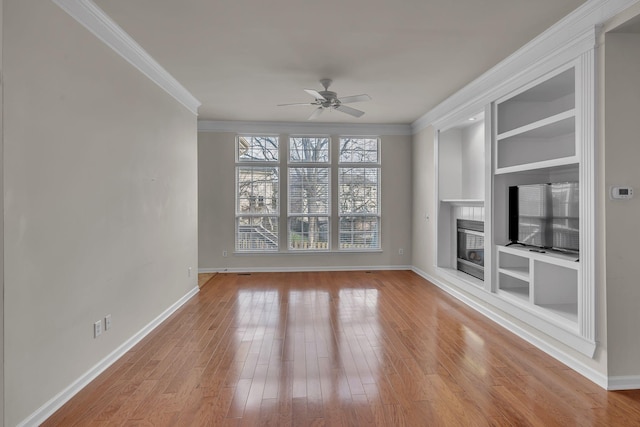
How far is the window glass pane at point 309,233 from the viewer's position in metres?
6.93

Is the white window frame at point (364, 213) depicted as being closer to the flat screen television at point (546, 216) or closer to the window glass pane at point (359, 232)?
the window glass pane at point (359, 232)

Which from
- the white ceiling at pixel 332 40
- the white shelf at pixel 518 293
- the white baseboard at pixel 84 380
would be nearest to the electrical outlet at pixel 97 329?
the white baseboard at pixel 84 380

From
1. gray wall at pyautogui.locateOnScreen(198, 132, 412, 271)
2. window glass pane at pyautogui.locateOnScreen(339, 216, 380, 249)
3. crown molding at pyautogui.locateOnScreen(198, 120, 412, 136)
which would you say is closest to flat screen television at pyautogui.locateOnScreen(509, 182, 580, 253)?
gray wall at pyautogui.locateOnScreen(198, 132, 412, 271)

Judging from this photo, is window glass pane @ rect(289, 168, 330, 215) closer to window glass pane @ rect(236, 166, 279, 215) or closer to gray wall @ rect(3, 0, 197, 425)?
window glass pane @ rect(236, 166, 279, 215)

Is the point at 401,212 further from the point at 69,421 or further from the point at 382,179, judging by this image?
the point at 69,421

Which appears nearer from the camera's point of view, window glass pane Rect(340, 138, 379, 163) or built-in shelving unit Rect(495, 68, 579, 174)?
built-in shelving unit Rect(495, 68, 579, 174)

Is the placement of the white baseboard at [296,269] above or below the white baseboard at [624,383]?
above

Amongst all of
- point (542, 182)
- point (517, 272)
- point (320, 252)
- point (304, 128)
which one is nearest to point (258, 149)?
point (304, 128)

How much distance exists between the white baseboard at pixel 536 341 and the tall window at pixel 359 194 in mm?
2080

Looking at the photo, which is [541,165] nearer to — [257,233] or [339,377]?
[339,377]

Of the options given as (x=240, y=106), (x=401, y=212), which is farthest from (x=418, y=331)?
(x=240, y=106)

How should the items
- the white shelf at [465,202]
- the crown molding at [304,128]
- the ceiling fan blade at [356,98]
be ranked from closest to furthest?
the ceiling fan blade at [356,98]
the white shelf at [465,202]
the crown molding at [304,128]

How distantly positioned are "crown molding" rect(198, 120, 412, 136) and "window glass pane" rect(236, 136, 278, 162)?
0.60 ft

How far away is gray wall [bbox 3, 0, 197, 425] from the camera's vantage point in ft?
6.64
